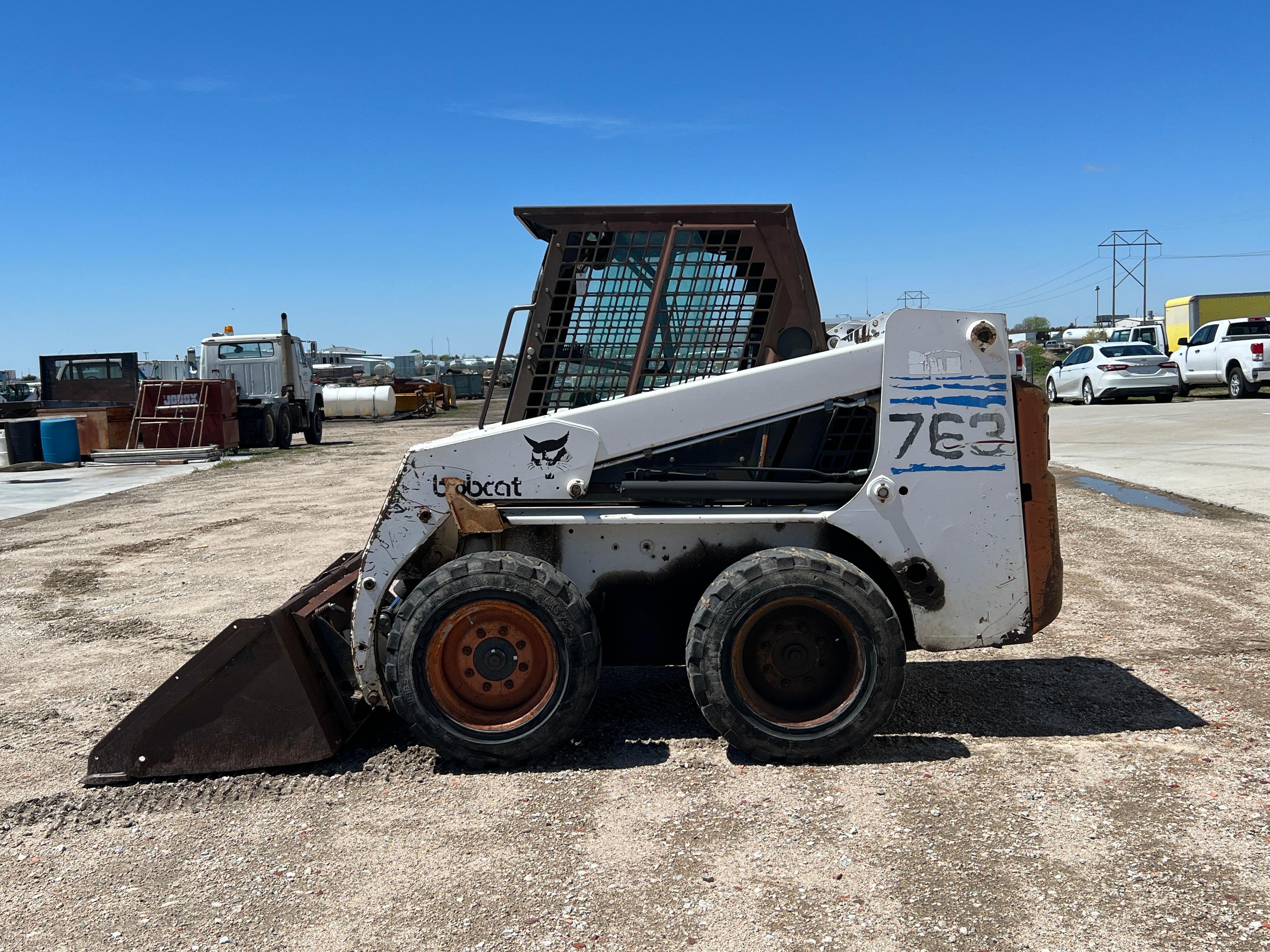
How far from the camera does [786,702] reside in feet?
13.3

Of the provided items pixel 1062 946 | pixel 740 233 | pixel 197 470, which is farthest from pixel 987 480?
pixel 197 470

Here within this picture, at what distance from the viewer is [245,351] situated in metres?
23.6

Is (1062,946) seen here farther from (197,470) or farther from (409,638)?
(197,470)

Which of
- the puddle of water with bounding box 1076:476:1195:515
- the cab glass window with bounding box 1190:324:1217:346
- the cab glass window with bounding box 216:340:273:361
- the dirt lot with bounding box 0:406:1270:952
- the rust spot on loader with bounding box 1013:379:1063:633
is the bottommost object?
the dirt lot with bounding box 0:406:1270:952

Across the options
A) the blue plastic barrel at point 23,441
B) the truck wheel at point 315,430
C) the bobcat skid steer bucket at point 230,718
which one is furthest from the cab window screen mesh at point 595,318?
the truck wheel at point 315,430

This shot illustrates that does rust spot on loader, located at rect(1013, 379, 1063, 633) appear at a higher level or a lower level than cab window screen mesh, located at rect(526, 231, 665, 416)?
lower

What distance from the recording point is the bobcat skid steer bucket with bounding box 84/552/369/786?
3.98 m

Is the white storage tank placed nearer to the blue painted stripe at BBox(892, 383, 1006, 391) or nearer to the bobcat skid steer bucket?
the bobcat skid steer bucket

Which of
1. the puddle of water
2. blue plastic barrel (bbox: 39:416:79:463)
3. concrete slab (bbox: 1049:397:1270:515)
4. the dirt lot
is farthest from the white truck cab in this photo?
the dirt lot

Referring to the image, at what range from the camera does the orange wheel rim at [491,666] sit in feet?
13.1

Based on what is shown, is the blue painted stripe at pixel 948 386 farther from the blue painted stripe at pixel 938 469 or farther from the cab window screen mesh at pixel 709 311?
the cab window screen mesh at pixel 709 311

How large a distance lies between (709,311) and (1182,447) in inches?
478

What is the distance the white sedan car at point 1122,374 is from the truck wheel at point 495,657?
22.3m

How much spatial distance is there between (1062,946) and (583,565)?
86.4 inches
